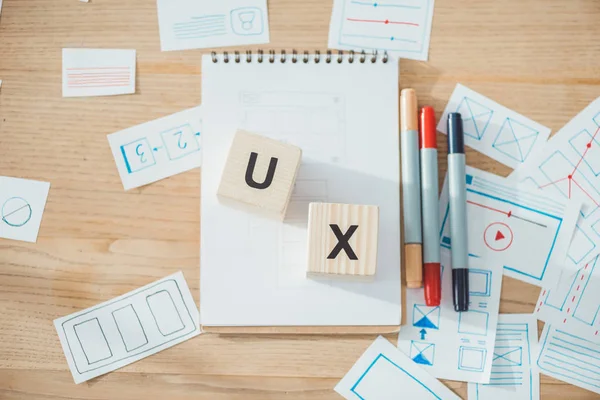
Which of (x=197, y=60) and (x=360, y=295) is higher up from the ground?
(x=197, y=60)

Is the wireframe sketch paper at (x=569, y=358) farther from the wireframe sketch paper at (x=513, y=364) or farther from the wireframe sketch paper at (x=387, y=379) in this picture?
the wireframe sketch paper at (x=387, y=379)

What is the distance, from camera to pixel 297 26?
2.52 ft

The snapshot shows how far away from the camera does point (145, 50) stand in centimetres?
76

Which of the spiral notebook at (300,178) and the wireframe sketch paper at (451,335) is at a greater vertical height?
the spiral notebook at (300,178)

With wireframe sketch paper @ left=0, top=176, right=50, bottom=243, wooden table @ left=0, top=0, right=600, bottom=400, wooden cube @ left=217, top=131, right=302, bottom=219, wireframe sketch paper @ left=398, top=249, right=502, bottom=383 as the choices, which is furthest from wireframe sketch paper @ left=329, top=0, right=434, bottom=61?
wireframe sketch paper @ left=0, top=176, right=50, bottom=243

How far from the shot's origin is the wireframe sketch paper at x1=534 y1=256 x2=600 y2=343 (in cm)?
74

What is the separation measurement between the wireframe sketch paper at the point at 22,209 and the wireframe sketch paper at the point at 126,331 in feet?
0.39

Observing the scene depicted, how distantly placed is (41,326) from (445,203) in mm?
506

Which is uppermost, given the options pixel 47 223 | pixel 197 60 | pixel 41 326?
pixel 197 60

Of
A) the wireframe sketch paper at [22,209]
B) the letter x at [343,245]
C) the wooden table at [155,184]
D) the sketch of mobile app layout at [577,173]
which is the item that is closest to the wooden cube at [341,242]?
the letter x at [343,245]

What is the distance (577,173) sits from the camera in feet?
2.48

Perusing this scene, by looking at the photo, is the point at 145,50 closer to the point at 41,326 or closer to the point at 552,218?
the point at 41,326

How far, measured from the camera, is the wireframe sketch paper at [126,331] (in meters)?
0.73

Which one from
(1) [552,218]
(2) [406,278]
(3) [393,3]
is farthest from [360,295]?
(3) [393,3]
